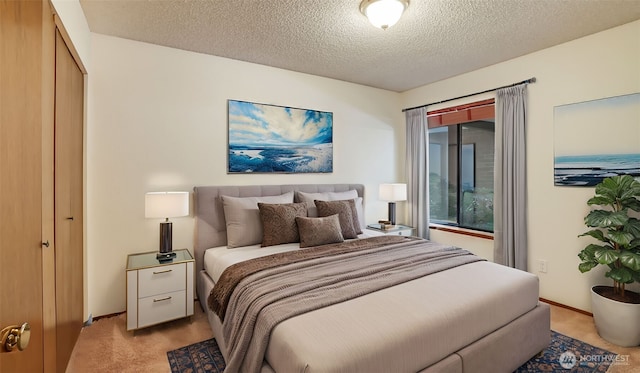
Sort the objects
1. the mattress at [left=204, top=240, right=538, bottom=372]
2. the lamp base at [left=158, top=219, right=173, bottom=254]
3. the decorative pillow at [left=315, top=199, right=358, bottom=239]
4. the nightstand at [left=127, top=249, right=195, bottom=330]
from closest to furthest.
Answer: the mattress at [left=204, top=240, right=538, bottom=372] < the nightstand at [left=127, top=249, right=195, bottom=330] < the lamp base at [left=158, top=219, right=173, bottom=254] < the decorative pillow at [left=315, top=199, right=358, bottom=239]

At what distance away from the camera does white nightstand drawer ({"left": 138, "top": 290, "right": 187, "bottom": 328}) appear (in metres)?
2.49

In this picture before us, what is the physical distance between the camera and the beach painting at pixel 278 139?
337 centimetres

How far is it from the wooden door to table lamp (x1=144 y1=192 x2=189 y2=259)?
59.4 inches

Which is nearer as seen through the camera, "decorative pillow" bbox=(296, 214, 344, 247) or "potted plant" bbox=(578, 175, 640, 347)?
"potted plant" bbox=(578, 175, 640, 347)

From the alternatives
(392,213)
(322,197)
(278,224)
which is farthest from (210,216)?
(392,213)

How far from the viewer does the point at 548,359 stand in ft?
7.06

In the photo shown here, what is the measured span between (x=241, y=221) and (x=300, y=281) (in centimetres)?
127

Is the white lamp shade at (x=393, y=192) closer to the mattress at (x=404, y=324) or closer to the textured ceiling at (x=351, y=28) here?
the textured ceiling at (x=351, y=28)

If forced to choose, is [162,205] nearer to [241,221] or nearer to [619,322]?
[241,221]

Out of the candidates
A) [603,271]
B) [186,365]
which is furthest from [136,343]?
[603,271]

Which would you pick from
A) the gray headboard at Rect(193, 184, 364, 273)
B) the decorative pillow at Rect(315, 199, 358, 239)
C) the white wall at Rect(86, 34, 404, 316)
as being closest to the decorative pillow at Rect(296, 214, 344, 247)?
the decorative pillow at Rect(315, 199, 358, 239)

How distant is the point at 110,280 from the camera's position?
2.81 metres

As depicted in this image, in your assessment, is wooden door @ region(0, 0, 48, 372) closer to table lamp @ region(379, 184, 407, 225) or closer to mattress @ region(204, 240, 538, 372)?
mattress @ region(204, 240, 538, 372)

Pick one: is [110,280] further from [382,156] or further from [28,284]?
[382,156]
